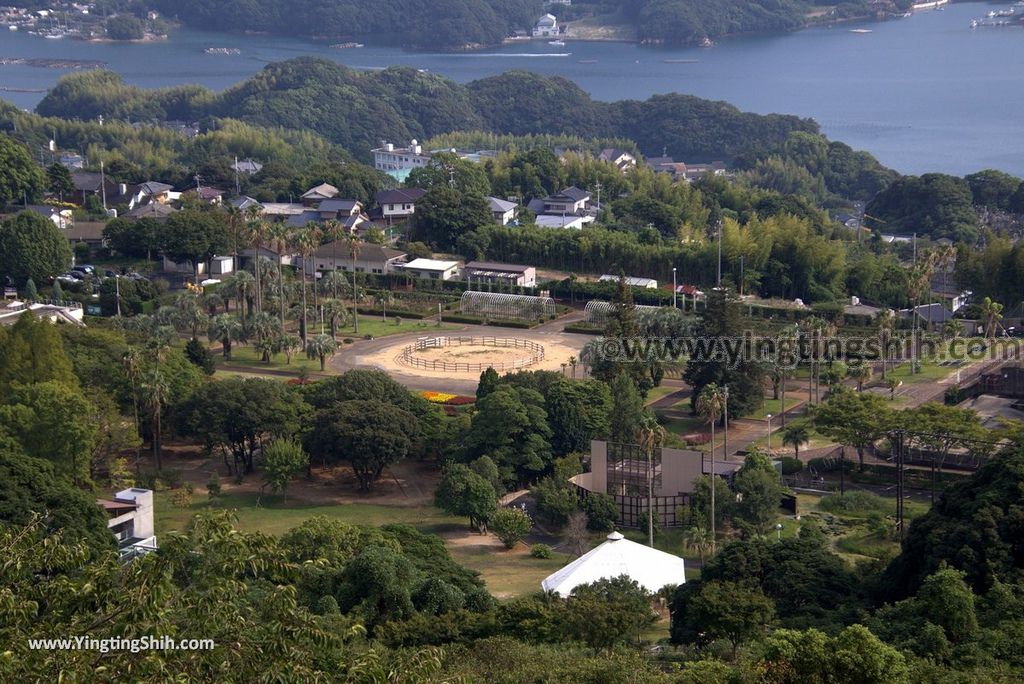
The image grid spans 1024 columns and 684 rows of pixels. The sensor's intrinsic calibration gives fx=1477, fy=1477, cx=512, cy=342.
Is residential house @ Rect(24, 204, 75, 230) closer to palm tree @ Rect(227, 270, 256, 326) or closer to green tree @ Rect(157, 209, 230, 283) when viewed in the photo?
green tree @ Rect(157, 209, 230, 283)

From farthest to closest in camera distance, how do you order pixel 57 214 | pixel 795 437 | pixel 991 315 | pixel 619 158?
pixel 619 158
pixel 57 214
pixel 991 315
pixel 795 437

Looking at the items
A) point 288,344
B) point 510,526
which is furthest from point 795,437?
point 288,344

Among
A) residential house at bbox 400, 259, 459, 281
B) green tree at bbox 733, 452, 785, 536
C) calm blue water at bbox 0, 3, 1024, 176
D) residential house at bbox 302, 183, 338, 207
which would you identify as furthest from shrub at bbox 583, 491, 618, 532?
calm blue water at bbox 0, 3, 1024, 176

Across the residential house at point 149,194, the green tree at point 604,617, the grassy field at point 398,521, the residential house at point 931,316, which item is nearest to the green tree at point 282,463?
the grassy field at point 398,521

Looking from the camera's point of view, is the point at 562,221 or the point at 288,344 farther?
the point at 562,221

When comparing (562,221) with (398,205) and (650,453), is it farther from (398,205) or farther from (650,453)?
(650,453)

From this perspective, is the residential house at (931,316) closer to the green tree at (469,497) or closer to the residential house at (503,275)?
the residential house at (503,275)
